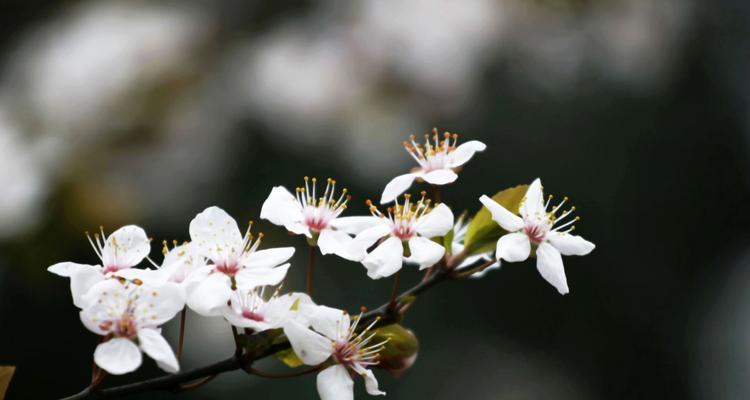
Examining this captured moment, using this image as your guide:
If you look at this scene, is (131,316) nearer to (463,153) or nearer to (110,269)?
(110,269)

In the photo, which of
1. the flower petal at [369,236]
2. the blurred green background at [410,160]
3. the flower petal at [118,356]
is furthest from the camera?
the blurred green background at [410,160]

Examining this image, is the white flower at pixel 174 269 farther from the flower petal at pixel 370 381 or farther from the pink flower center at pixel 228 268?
the flower petal at pixel 370 381

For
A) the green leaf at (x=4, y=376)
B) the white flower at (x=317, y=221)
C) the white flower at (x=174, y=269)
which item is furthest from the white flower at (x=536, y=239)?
the green leaf at (x=4, y=376)

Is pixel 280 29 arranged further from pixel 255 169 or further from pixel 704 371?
pixel 704 371

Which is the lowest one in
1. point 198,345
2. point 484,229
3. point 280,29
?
point 198,345

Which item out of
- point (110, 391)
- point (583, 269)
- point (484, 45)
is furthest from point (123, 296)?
point (583, 269)

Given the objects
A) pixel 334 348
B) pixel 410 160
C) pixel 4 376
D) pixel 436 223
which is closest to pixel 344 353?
pixel 334 348

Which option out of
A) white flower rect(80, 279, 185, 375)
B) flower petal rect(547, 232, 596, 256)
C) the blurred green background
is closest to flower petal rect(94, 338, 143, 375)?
white flower rect(80, 279, 185, 375)
